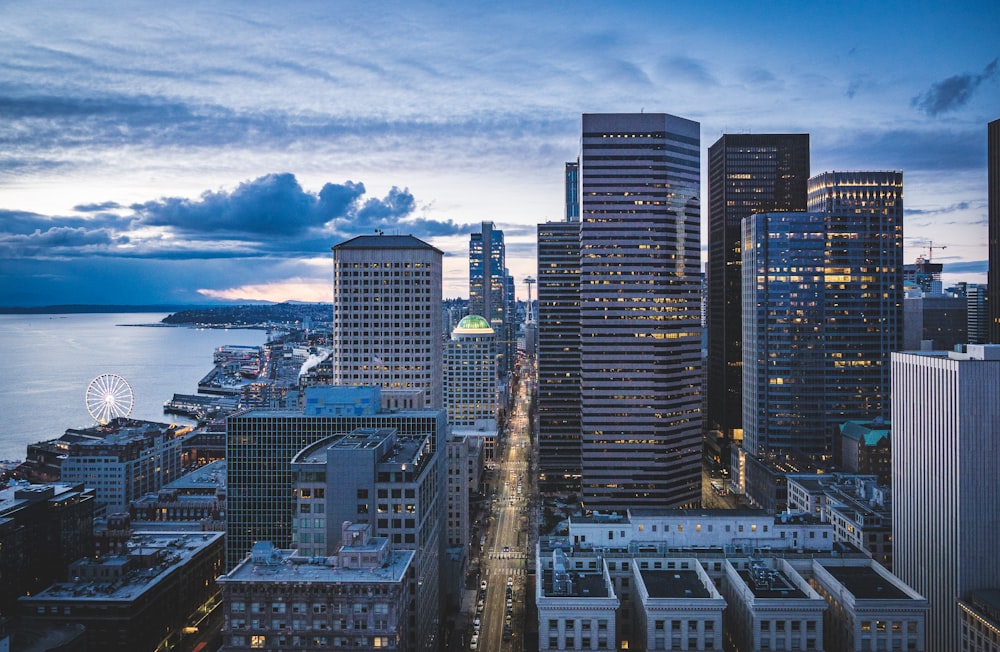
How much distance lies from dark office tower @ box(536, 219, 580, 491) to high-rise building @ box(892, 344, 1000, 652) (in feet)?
→ 305

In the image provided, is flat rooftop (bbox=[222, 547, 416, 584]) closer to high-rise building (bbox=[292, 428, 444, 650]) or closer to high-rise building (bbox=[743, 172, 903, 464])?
high-rise building (bbox=[292, 428, 444, 650])

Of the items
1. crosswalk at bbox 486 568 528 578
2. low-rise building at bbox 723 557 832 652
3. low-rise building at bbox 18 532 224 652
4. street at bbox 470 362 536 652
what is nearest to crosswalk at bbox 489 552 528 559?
street at bbox 470 362 536 652

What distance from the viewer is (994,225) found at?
149 metres

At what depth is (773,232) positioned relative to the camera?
168 metres

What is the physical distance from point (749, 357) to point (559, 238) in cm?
5945

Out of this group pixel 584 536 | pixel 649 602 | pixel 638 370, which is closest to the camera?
pixel 649 602

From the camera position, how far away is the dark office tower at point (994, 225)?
144750 millimetres

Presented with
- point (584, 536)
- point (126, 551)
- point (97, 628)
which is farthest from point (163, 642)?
point (584, 536)

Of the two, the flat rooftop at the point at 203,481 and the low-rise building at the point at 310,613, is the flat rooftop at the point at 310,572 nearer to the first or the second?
the low-rise building at the point at 310,613

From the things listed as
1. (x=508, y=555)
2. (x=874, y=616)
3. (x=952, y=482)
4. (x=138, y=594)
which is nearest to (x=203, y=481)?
(x=138, y=594)

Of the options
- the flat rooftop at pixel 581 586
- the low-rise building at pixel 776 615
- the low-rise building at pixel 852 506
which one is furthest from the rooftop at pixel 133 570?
the low-rise building at pixel 852 506

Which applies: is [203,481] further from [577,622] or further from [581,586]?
[577,622]

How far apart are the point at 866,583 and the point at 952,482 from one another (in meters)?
20.9

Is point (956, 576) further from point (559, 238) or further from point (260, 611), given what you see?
point (559, 238)
